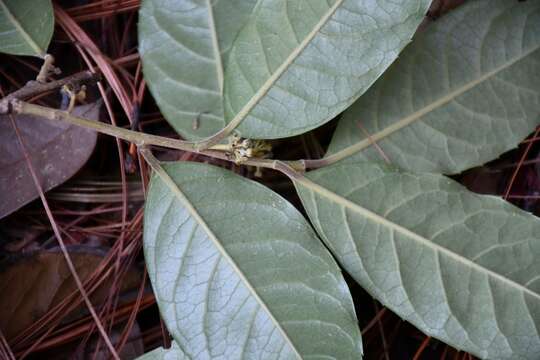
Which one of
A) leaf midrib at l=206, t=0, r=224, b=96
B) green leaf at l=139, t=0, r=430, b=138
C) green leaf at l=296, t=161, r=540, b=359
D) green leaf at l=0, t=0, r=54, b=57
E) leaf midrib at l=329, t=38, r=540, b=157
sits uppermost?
green leaf at l=0, t=0, r=54, b=57

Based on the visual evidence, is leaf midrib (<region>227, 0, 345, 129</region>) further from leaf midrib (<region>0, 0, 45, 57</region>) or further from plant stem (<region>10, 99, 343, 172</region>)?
leaf midrib (<region>0, 0, 45, 57</region>)

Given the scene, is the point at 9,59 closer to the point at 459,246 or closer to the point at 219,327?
the point at 219,327

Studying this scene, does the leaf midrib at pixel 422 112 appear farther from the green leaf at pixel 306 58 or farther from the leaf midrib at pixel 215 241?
the leaf midrib at pixel 215 241

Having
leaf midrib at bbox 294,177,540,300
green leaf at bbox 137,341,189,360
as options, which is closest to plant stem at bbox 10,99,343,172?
leaf midrib at bbox 294,177,540,300

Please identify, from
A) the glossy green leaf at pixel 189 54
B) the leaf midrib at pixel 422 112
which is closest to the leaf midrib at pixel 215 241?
the glossy green leaf at pixel 189 54

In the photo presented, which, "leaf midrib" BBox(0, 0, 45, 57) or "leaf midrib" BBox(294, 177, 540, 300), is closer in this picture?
"leaf midrib" BBox(294, 177, 540, 300)
